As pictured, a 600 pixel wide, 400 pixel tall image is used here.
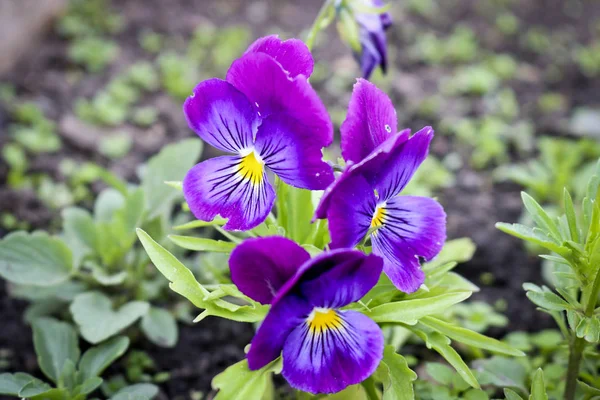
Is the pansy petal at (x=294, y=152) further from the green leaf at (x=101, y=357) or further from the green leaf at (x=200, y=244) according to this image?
the green leaf at (x=101, y=357)

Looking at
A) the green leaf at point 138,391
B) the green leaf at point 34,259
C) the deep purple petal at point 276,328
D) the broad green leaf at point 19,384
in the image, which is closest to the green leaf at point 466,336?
the deep purple petal at point 276,328

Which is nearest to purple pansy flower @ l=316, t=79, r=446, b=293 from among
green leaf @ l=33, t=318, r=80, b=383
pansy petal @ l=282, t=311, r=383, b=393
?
pansy petal @ l=282, t=311, r=383, b=393

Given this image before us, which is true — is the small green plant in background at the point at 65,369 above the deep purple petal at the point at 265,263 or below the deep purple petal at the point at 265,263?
below

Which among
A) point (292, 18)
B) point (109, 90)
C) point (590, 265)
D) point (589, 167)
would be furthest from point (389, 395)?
point (292, 18)

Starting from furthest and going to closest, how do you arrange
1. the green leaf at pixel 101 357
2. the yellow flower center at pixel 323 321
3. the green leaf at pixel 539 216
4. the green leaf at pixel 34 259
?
the green leaf at pixel 34 259 < the green leaf at pixel 101 357 < the green leaf at pixel 539 216 < the yellow flower center at pixel 323 321

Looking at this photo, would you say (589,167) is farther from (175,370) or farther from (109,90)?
(109,90)

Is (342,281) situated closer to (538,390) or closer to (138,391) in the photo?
(538,390)

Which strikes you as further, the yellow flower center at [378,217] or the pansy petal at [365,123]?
the yellow flower center at [378,217]

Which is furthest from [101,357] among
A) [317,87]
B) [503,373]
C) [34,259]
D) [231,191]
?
[317,87]
